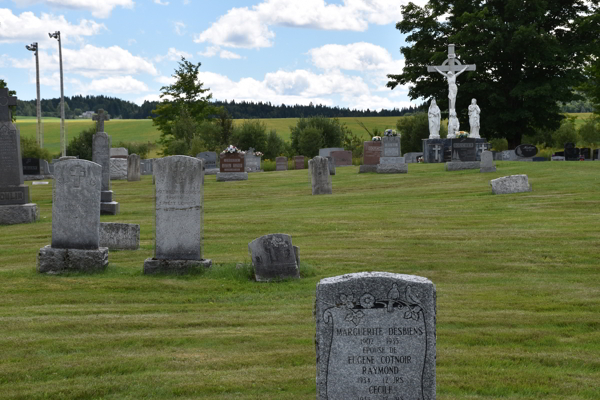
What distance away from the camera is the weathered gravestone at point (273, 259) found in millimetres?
10453

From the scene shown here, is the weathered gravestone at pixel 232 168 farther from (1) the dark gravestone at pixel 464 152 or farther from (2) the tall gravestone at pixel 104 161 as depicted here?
(2) the tall gravestone at pixel 104 161

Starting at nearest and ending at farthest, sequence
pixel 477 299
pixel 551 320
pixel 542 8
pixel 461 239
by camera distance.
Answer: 1. pixel 551 320
2. pixel 477 299
3. pixel 461 239
4. pixel 542 8

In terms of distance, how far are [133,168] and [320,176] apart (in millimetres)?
16351

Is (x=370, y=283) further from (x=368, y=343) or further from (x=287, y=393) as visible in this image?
(x=287, y=393)

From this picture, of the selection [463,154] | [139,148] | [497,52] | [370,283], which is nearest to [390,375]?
[370,283]

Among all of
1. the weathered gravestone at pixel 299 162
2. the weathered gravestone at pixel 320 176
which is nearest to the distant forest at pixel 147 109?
the weathered gravestone at pixel 299 162

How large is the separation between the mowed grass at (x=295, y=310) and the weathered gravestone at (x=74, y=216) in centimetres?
37

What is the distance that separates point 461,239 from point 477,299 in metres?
4.64

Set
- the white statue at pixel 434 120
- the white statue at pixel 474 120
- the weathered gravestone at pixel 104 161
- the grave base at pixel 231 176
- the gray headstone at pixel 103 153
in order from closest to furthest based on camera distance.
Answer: the weathered gravestone at pixel 104 161 < the gray headstone at pixel 103 153 < the grave base at pixel 231 176 < the white statue at pixel 434 120 < the white statue at pixel 474 120

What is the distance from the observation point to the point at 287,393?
598 cm

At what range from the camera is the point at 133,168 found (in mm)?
37188

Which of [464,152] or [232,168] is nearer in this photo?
[464,152]

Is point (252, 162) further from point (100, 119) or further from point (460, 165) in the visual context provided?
point (100, 119)

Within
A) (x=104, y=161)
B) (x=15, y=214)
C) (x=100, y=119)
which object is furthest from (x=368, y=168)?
(x=15, y=214)
